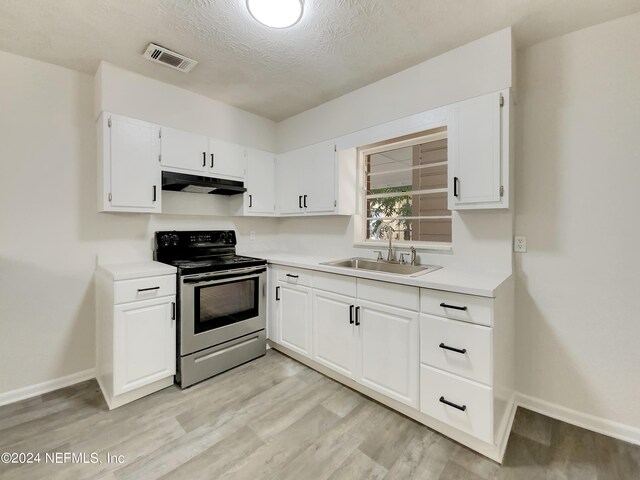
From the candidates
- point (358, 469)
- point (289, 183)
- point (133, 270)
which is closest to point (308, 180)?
point (289, 183)

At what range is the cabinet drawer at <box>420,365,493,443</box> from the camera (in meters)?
1.56

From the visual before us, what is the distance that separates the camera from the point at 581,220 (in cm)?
187

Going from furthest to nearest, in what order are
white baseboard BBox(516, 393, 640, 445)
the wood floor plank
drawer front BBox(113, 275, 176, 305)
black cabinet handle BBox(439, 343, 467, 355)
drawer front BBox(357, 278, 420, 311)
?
drawer front BBox(113, 275, 176, 305) < drawer front BBox(357, 278, 420, 311) < white baseboard BBox(516, 393, 640, 445) < black cabinet handle BBox(439, 343, 467, 355) < the wood floor plank

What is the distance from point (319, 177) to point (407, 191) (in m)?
0.90

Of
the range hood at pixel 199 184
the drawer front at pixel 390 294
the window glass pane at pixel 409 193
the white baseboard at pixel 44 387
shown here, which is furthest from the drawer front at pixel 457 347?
the white baseboard at pixel 44 387

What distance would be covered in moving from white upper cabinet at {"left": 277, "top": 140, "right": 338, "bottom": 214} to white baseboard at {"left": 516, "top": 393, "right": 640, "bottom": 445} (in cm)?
213

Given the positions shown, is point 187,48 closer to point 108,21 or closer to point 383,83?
point 108,21

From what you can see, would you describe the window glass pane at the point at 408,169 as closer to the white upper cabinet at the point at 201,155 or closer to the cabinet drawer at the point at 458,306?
the cabinet drawer at the point at 458,306

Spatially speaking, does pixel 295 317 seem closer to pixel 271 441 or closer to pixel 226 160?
pixel 271 441

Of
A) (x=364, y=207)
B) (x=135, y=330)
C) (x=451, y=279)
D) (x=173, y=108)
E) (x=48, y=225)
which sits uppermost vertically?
(x=173, y=108)

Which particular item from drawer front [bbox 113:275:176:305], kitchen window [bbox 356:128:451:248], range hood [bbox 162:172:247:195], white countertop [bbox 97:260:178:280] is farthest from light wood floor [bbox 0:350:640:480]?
range hood [bbox 162:172:247:195]

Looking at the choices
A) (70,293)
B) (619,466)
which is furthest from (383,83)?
(70,293)

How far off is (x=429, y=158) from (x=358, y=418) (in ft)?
6.97

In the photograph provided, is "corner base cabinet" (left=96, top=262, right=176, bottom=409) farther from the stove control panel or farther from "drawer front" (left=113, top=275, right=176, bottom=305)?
the stove control panel
